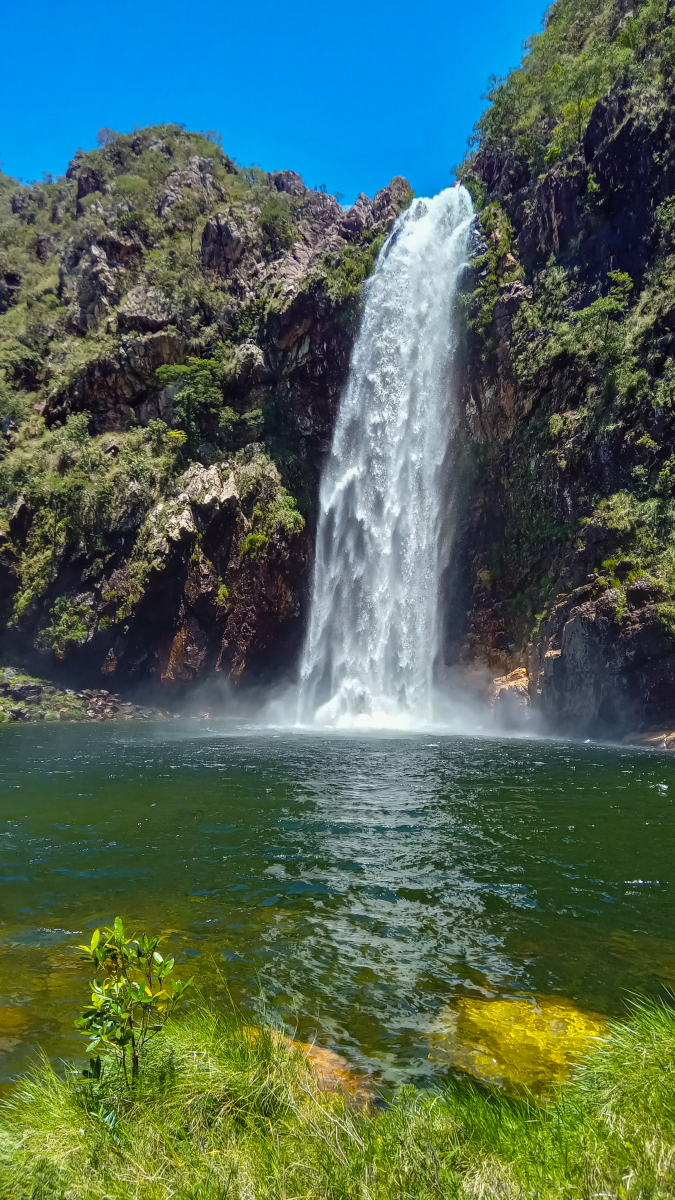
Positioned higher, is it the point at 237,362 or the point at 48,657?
the point at 237,362

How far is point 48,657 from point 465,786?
3319 cm

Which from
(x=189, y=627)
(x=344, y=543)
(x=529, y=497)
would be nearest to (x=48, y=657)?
(x=189, y=627)

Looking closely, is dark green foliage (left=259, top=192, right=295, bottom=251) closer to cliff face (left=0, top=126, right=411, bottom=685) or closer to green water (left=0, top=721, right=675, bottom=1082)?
cliff face (left=0, top=126, right=411, bottom=685)

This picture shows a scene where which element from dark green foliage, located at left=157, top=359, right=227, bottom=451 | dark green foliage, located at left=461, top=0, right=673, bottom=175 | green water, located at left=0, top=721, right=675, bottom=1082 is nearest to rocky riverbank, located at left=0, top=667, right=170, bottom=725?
dark green foliage, located at left=157, top=359, right=227, bottom=451

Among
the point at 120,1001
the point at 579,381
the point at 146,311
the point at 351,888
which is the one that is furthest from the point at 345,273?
the point at 120,1001

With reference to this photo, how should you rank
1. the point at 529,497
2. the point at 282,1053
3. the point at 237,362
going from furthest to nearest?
the point at 237,362
the point at 529,497
the point at 282,1053

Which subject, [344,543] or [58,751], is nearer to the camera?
[58,751]

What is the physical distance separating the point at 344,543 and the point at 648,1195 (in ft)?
120

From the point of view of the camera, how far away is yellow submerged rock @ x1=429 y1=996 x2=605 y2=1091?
463 cm

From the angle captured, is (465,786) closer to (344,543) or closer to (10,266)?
(344,543)

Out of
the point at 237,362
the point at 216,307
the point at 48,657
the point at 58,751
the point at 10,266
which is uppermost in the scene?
the point at 10,266

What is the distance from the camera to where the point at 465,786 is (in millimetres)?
15633

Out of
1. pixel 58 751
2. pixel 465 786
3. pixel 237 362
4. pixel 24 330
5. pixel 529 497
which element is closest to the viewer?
pixel 465 786

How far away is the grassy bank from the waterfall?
30399mm
